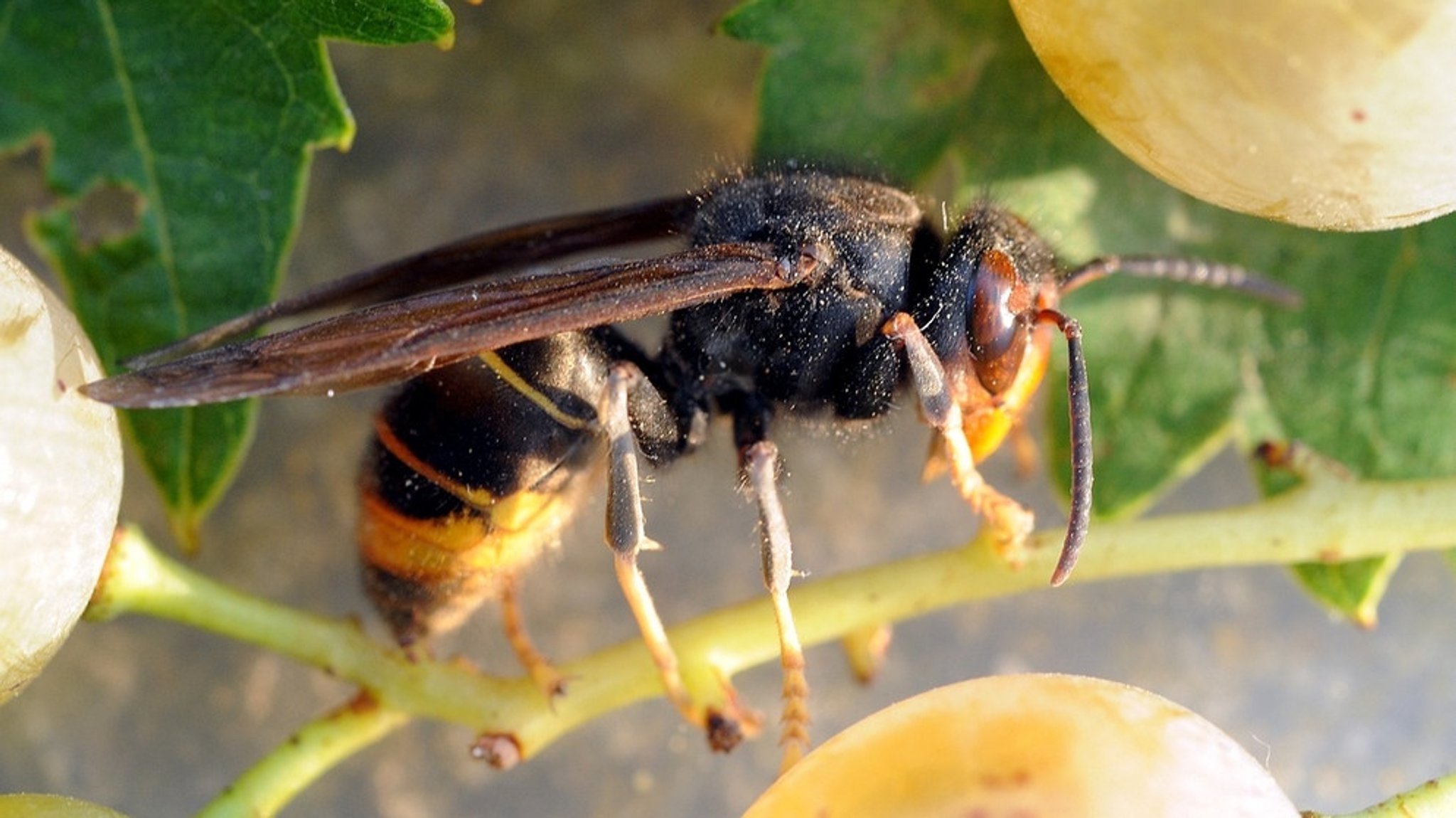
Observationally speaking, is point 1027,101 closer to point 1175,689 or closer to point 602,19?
point 602,19

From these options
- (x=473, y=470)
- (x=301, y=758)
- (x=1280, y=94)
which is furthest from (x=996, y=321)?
(x=301, y=758)

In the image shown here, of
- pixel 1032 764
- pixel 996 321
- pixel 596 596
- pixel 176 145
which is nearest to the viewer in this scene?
pixel 1032 764

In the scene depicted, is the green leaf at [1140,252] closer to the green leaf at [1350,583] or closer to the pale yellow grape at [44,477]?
the green leaf at [1350,583]

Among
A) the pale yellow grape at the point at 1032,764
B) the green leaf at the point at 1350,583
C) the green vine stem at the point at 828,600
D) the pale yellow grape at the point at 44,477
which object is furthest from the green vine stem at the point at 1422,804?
the pale yellow grape at the point at 44,477

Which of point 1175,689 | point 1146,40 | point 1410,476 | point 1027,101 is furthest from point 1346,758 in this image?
point 1146,40

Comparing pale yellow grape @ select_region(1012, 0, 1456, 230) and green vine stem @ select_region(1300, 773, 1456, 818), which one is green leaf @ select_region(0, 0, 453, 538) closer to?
pale yellow grape @ select_region(1012, 0, 1456, 230)

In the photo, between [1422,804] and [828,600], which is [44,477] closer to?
[828,600]
